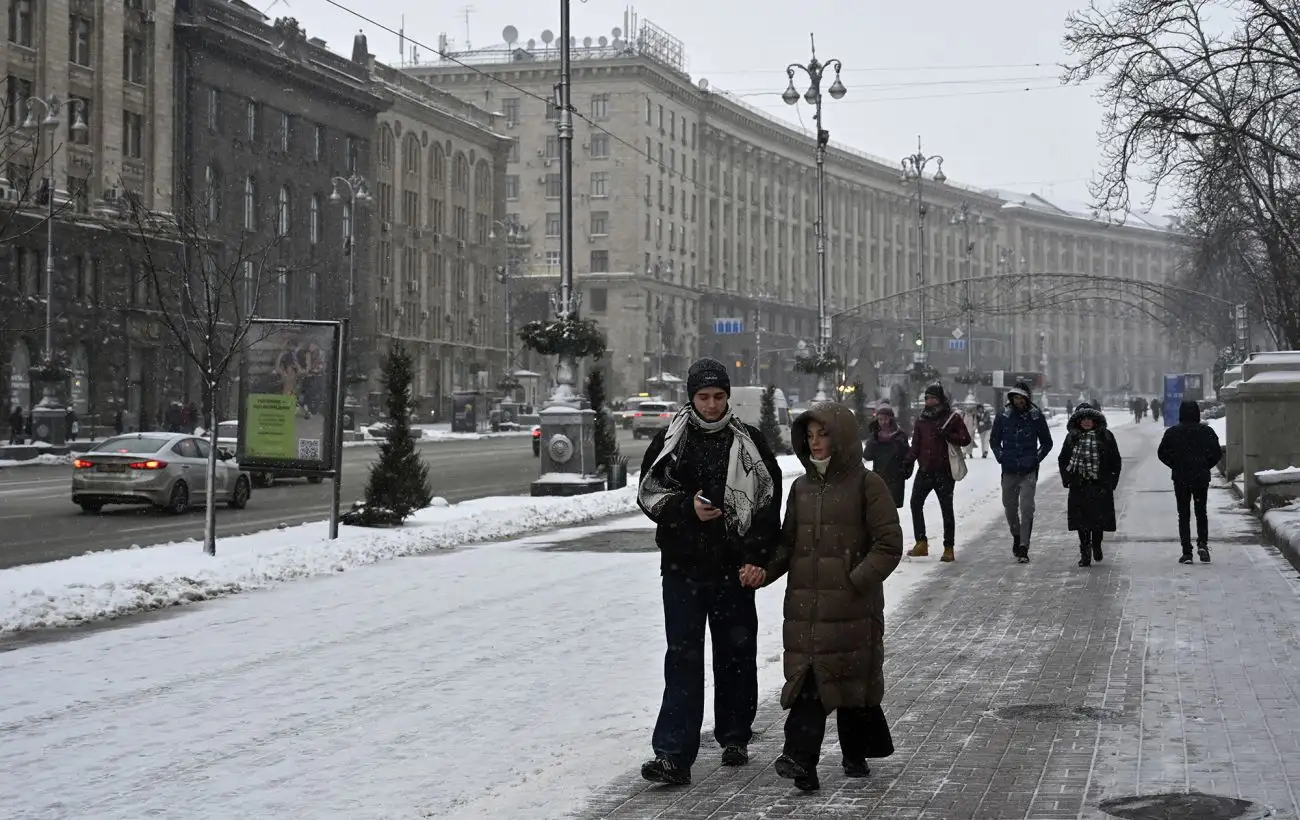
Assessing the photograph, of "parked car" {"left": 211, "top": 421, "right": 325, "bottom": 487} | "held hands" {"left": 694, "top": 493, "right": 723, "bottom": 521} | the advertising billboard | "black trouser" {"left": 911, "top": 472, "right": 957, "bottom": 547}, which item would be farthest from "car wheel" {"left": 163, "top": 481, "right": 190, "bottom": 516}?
"held hands" {"left": 694, "top": 493, "right": 723, "bottom": 521}

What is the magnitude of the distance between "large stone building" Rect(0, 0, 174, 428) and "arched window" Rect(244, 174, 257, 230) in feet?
22.0

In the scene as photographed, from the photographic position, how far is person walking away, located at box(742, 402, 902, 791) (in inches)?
281

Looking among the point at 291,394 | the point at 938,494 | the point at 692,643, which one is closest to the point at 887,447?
the point at 938,494

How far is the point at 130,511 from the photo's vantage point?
28.2 meters

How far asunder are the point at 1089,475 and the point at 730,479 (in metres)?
11.1

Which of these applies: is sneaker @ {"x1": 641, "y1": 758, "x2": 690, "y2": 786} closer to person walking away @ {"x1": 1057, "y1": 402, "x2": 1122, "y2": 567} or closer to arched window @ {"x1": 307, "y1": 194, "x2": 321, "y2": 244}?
person walking away @ {"x1": 1057, "y1": 402, "x2": 1122, "y2": 567}

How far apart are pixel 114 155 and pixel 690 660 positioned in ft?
194

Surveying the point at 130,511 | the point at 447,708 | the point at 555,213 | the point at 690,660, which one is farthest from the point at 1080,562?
the point at 555,213

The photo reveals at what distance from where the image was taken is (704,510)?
23.5ft

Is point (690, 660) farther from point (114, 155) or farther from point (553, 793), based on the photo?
point (114, 155)

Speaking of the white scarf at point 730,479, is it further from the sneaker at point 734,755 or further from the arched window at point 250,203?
the arched window at point 250,203

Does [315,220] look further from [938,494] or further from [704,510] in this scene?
[704,510]

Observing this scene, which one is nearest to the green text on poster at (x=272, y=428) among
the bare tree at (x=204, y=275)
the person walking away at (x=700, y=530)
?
the bare tree at (x=204, y=275)

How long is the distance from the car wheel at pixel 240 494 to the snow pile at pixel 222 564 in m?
5.03
